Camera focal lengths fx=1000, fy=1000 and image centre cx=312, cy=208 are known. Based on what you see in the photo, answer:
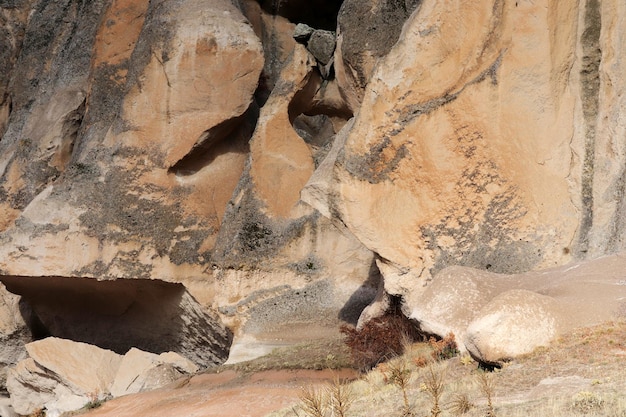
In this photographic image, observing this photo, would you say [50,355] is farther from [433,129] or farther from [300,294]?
[433,129]

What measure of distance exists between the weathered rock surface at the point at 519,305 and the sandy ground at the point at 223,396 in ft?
5.80

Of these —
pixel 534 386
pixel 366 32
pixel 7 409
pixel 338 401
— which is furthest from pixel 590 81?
pixel 7 409

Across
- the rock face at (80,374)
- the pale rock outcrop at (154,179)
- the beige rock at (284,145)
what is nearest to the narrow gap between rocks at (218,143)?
the pale rock outcrop at (154,179)

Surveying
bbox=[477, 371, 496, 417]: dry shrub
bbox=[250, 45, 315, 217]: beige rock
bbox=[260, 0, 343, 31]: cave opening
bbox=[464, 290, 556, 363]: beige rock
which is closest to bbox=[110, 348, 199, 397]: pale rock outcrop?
bbox=[250, 45, 315, 217]: beige rock

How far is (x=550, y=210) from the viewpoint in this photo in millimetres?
9820

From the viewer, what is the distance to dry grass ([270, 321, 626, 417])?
598 centimetres

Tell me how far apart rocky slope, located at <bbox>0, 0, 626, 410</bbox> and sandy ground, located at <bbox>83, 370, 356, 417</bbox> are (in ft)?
3.82

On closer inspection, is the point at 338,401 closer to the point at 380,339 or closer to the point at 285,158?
the point at 380,339

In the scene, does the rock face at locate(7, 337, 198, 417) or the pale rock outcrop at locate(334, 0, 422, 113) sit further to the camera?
the rock face at locate(7, 337, 198, 417)

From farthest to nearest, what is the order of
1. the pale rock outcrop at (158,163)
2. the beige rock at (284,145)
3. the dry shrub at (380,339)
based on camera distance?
1. the pale rock outcrop at (158,163)
2. the beige rock at (284,145)
3. the dry shrub at (380,339)

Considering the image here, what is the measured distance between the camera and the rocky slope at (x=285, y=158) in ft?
32.8

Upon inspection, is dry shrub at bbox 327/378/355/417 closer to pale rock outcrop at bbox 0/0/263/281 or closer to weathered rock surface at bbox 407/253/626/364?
weathered rock surface at bbox 407/253/626/364

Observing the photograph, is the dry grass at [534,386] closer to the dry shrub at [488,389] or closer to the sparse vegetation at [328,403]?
the dry shrub at [488,389]

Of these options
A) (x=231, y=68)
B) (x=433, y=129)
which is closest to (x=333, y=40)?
(x=231, y=68)
